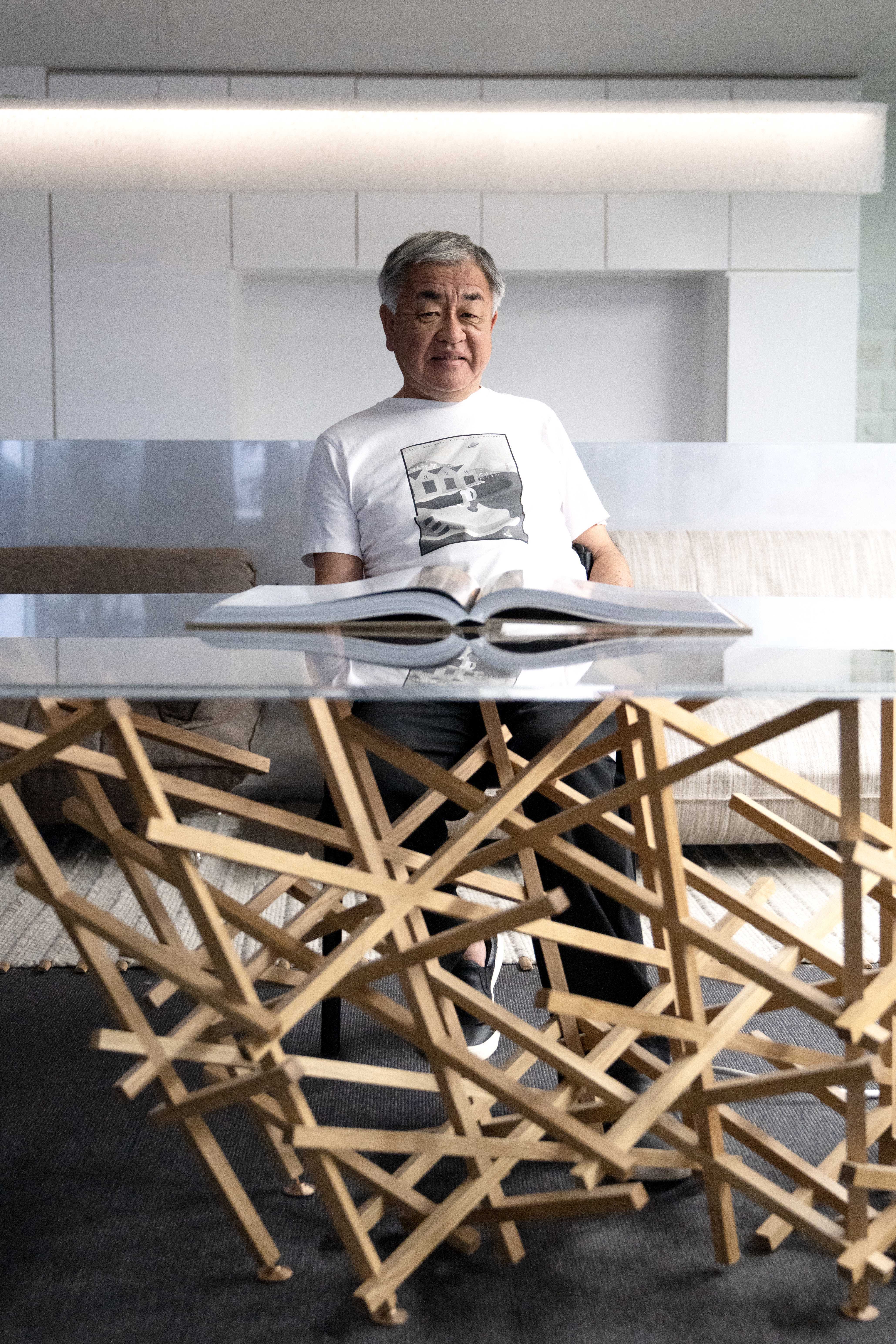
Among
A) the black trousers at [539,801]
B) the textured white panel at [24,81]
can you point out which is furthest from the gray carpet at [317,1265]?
the textured white panel at [24,81]

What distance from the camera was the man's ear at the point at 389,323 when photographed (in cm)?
214

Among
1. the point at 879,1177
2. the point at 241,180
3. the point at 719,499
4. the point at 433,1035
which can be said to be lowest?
the point at 879,1177

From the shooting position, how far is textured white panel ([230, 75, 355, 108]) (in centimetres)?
407

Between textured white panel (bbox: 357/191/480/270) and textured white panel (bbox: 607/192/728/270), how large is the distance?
0.51m

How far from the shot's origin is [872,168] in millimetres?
2502

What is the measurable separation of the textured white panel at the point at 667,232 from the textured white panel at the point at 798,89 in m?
0.35

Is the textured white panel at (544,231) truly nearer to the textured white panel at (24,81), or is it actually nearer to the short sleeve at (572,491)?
the textured white panel at (24,81)

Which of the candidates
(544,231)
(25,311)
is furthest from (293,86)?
(25,311)

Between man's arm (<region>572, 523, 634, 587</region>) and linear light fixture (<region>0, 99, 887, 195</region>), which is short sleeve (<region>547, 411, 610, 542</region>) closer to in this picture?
man's arm (<region>572, 523, 634, 587</region>)

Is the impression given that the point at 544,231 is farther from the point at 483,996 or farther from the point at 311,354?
the point at 483,996

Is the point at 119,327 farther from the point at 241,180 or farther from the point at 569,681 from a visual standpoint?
the point at 569,681

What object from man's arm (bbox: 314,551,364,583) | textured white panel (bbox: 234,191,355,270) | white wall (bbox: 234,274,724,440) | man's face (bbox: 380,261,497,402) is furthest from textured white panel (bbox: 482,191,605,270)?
man's arm (bbox: 314,551,364,583)

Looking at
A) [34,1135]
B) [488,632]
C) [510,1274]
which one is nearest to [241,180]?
[488,632]

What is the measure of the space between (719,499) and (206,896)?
2838 millimetres
